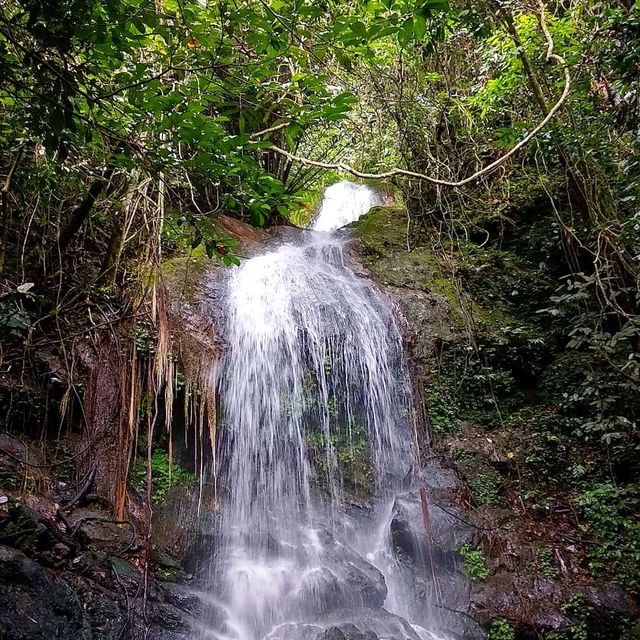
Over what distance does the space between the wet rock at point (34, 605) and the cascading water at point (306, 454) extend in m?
1.08

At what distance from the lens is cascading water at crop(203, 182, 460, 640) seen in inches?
163

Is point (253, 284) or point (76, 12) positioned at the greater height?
point (253, 284)

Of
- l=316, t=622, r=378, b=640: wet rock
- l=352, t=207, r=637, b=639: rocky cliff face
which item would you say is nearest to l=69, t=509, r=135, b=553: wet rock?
l=316, t=622, r=378, b=640: wet rock

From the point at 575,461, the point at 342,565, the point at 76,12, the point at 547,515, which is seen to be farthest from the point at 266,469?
the point at 76,12

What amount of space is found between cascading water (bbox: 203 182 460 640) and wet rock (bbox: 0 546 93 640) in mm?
1084

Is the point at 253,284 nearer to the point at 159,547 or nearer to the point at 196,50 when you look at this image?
the point at 159,547

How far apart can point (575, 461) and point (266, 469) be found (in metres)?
3.49

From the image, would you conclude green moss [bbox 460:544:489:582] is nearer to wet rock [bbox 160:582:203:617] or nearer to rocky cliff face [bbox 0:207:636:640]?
rocky cliff face [bbox 0:207:636:640]

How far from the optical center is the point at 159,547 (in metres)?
4.21

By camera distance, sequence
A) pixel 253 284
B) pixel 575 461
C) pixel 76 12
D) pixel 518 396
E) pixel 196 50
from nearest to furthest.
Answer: pixel 76 12 → pixel 196 50 → pixel 575 461 → pixel 518 396 → pixel 253 284

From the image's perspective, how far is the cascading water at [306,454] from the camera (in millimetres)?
4133

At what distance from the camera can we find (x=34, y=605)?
9.34ft

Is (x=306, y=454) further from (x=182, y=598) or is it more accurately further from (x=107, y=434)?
(x=107, y=434)

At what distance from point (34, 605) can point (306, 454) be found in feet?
10.2
